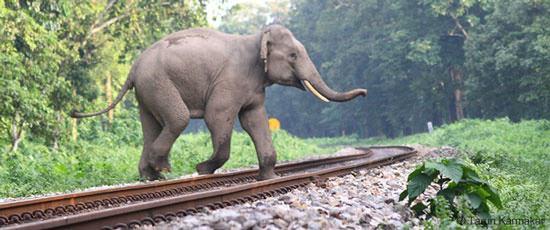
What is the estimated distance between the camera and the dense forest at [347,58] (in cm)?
1770

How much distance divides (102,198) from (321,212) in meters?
2.96

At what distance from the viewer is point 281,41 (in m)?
10.1

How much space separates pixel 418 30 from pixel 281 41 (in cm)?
3718

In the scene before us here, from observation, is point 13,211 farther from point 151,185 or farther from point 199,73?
point 199,73

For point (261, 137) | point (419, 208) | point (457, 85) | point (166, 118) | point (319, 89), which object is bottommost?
point (419, 208)

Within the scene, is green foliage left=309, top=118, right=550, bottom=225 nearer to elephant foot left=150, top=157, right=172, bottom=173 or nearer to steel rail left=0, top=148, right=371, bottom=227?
steel rail left=0, top=148, right=371, bottom=227

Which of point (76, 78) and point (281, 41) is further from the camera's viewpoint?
point (76, 78)

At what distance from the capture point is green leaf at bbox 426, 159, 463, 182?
5613 mm

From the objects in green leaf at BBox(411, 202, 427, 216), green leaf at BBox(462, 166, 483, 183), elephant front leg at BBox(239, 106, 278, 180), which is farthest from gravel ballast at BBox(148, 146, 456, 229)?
elephant front leg at BBox(239, 106, 278, 180)

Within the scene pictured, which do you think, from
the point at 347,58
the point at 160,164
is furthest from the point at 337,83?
the point at 160,164

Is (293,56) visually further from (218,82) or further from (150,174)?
(150,174)

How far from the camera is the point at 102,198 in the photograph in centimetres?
736

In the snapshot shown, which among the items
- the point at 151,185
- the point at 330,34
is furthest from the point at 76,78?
the point at 330,34

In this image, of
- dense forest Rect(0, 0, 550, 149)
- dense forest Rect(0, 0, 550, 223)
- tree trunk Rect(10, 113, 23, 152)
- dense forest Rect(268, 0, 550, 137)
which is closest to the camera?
dense forest Rect(0, 0, 550, 223)
